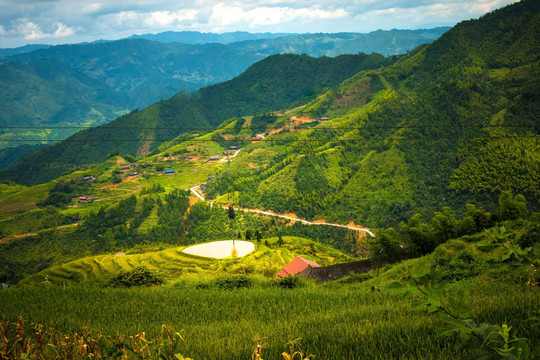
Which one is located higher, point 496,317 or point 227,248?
point 496,317

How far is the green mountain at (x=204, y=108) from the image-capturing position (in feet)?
392

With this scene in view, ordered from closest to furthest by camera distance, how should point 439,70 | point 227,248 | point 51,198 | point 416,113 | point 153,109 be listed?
point 227,248 < point 416,113 < point 51,198 < point 439,70 < point 153,109

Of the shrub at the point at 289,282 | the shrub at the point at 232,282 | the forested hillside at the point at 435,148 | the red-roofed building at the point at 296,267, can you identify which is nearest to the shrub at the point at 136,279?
the shrub at the point at 232,282

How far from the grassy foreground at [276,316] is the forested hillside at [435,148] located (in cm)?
3438

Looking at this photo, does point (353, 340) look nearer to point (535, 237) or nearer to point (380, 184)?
point (535, 237)

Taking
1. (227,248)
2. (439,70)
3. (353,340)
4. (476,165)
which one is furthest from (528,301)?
(439,70)

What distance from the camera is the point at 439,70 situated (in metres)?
82.8

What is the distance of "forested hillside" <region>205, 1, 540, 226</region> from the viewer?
44031 mm

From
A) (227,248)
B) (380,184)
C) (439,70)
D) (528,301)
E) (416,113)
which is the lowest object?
(227,248)

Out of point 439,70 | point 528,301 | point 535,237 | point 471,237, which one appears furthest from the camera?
point 439,70

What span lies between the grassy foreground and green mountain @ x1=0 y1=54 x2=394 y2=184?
4360 inches

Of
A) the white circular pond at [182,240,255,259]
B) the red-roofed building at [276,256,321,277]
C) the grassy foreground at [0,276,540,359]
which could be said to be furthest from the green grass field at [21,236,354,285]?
the grassy foreground at [0,276,540,359]

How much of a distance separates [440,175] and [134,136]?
113 m

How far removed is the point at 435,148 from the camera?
53.7 metres
